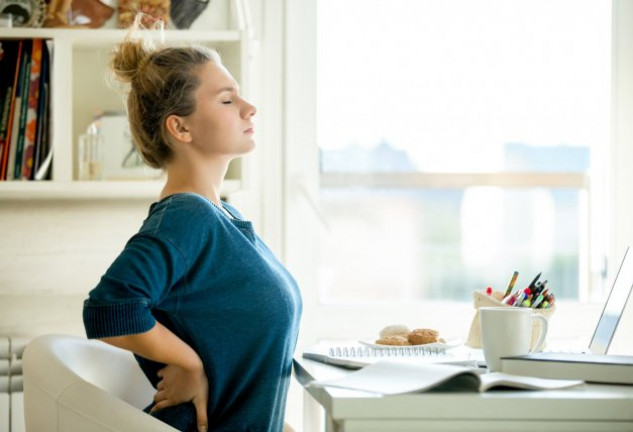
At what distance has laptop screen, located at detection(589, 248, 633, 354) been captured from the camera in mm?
1695

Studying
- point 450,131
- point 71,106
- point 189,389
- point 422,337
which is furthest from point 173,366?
point 450,131

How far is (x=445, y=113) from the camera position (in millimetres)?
2736

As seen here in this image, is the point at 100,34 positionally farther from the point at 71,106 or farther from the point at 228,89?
the point at 228,89

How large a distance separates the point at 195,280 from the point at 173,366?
6.6 inches

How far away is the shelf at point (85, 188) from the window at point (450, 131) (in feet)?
1.68

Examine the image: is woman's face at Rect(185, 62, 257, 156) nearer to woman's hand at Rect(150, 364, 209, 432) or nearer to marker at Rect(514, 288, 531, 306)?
woman's hand at Rect(150, 364, 209, 432)

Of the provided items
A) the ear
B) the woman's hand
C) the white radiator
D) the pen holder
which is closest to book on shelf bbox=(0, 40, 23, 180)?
the white radiator

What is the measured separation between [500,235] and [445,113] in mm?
410

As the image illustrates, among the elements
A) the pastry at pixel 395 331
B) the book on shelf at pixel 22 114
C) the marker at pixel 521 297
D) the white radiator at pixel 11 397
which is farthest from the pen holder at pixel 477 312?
the book on shelf at pixel 22 114

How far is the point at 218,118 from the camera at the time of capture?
1.71 meters

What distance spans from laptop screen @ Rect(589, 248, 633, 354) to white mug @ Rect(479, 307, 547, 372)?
0.32m

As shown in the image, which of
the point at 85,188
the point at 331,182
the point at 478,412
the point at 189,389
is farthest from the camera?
the point at 331,182

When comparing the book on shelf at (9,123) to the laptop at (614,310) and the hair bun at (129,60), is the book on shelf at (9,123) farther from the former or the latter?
the laptop at (614,310)

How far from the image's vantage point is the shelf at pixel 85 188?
7.49 feet
